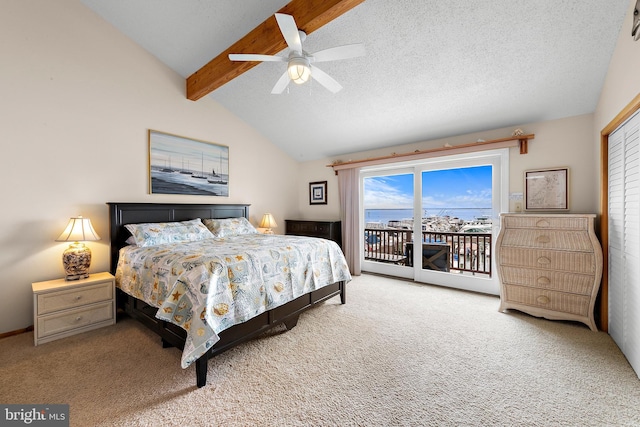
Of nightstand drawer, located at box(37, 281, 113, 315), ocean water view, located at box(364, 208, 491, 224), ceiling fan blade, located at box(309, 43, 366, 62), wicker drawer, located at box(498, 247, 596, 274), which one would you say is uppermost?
ceiling fan blade, located at box(309, 43, 366, 62)

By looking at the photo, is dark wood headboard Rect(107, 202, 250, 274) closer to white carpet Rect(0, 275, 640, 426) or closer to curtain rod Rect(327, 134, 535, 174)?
white carpet Rect(0, 275, 640, 426)

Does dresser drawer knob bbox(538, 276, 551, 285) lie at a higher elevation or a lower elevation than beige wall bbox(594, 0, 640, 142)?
lower

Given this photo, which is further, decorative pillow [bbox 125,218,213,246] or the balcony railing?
the balcony railing

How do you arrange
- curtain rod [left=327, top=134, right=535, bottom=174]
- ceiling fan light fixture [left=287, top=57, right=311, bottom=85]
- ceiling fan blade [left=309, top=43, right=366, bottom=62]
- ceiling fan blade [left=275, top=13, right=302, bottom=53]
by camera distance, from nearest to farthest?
ceiling fan blade [left=275, top=13, right=302, bottom=53], ceiling fan blade [left=309, top=43, right=366, bottom=62], ceiling fan light fixture [left=287, top=57, right=311, bottom=85], curtain rod [left=327, top=134, right=535, bottom=174]

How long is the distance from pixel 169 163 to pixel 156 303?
2.19 metres

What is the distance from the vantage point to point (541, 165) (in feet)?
10.3

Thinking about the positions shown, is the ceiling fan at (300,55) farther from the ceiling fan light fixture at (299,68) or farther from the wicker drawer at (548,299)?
the wicker drawer at (548,299)

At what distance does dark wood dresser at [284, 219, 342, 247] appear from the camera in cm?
467

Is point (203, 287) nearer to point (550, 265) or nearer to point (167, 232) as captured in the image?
point (167, 232)

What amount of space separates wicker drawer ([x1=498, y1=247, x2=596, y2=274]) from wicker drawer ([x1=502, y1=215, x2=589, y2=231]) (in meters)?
0.25

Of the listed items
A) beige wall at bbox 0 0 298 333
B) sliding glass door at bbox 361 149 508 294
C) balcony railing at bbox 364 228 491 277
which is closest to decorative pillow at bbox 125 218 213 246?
beige wall at bbox 0 0 298 333

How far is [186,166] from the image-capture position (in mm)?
3777

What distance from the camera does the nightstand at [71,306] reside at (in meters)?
2.31
